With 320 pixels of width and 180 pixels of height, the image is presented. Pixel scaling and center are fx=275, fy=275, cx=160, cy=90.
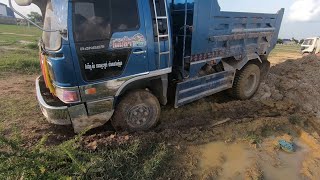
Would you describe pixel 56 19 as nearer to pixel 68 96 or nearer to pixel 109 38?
pixel 109 38

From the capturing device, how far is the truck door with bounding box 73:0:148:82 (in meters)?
3.70

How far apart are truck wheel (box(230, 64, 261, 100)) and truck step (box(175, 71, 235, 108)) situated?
1.10 feet

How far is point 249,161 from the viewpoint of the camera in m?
4.25

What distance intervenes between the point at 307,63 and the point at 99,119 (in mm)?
8811

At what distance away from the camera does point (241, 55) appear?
6.12 meters

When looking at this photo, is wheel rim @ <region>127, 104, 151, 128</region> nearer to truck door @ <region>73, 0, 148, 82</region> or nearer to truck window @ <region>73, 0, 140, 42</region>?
truck door @ <region>73, 0, 148, 82</region>

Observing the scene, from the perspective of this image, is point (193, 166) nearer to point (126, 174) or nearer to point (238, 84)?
point (126, 174)

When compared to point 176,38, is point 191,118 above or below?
below

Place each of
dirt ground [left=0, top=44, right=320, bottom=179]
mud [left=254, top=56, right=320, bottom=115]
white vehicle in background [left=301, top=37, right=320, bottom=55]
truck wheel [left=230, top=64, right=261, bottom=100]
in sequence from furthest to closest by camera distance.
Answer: white vehicle in background [left=301, top=37, right=320, bottom=55], mud [left=254, top=56, right=320, bottom=115], truck wheel [left=230, top=64, right=261, bottom=100], dirt ground [left=0, top=44, right=320, bottom=179]

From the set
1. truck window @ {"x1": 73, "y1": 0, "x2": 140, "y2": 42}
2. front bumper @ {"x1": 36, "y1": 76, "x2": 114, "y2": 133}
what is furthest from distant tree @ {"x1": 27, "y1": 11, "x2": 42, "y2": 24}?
front bumper @ {"x1": 36, "y1": 76, "x2": 114, "y2": 133}

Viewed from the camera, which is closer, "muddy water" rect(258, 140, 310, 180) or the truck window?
the truck window

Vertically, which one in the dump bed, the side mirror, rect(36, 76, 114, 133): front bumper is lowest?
rect(36, 76, 114, 133): front bumper

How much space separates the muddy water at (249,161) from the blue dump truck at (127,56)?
116cm

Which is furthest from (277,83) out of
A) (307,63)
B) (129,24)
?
(129,24)
